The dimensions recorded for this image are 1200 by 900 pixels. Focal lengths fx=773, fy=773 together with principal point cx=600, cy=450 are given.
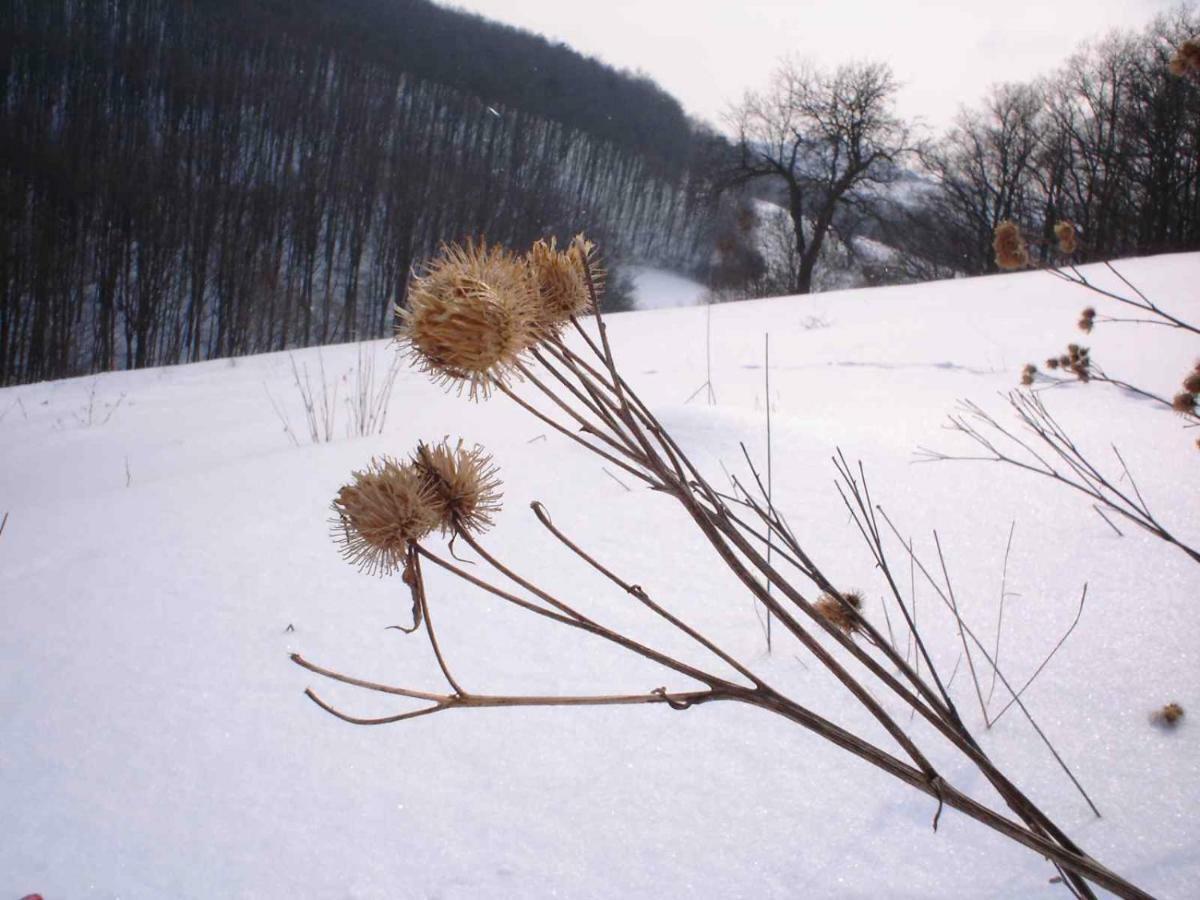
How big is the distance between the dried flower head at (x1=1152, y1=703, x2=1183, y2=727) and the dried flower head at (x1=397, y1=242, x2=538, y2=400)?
105cm

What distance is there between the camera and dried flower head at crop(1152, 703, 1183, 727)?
1.04 meters

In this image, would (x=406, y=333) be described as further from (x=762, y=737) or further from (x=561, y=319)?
(x=762, y=737)

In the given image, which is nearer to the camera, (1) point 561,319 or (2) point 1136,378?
(1) point 561,319

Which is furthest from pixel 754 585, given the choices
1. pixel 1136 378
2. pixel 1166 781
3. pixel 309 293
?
pixel 309 293

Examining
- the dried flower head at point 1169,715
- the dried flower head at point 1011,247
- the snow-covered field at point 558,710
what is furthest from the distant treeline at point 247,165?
the dried flower head at point 1169,715

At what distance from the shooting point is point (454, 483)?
580mm

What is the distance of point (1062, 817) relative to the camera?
3.03 ft

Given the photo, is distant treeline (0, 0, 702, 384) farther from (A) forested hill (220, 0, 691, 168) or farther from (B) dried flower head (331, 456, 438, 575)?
(B) dried flower head (331, 456, 438, 575)

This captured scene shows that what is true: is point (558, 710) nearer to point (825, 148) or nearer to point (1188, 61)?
point (1188, 61)

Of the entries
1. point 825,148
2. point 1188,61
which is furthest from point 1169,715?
point 825,148

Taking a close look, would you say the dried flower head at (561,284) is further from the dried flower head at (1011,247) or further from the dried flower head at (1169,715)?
the dried flower head at (1169,715)

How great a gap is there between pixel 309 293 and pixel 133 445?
66.3 ft

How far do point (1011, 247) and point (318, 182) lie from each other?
25.7 metres

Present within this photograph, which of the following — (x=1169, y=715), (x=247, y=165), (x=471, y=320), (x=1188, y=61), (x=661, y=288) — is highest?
(x=247, y=165)
